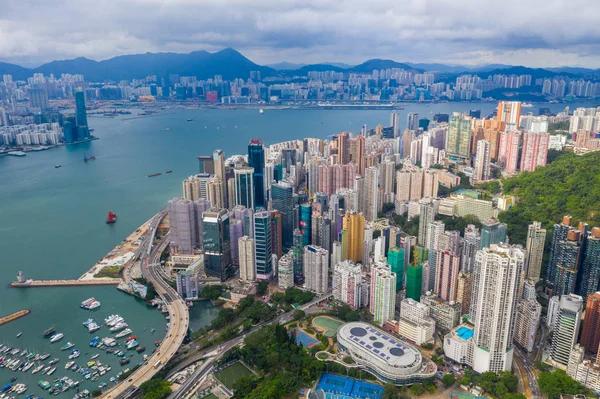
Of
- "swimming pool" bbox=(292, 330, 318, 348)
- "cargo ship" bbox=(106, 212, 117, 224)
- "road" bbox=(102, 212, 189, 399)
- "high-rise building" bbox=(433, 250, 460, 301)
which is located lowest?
"swimming pool" bbox=(292, 330, 318, 348)

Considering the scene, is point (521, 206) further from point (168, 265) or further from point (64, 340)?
point (64, 340)

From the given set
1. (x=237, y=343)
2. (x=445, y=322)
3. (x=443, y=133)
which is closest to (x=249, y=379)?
(x=237, y=343)

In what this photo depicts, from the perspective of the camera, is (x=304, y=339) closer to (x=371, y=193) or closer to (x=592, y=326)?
(x=592, y=326)

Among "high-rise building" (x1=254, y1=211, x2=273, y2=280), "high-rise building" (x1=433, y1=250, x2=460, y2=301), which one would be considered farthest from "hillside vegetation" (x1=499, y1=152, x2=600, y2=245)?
"high-rise building" (x1=254, y1=211, x2=273, y2=280)

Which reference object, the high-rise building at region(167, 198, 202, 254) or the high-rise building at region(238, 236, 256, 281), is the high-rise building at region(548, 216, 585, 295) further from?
the high-rise building at region(167, 198, 202, 254)

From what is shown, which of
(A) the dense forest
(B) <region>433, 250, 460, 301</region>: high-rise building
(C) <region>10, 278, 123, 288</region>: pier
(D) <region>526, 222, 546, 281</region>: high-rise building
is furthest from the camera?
(A) the dense forest
